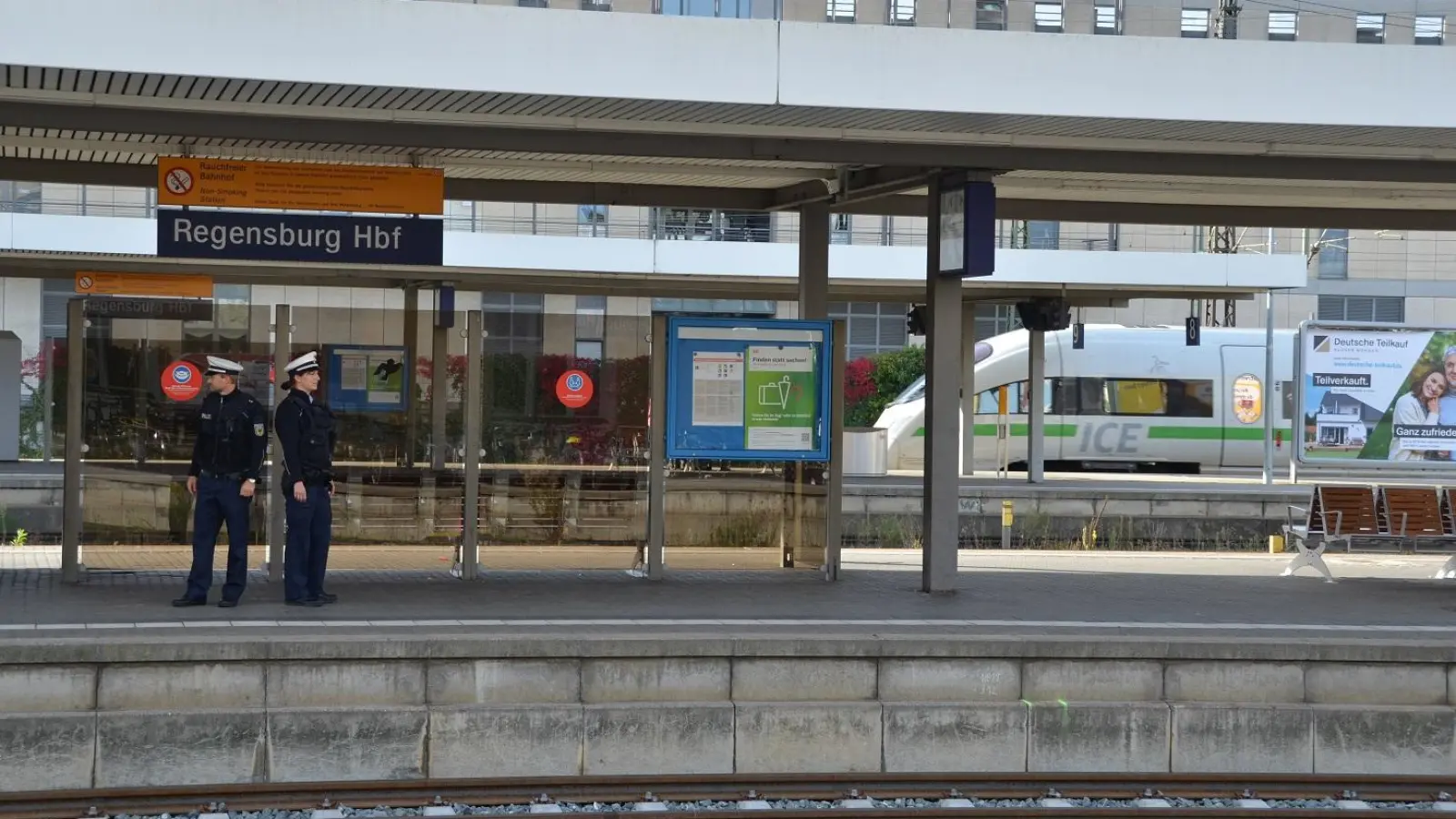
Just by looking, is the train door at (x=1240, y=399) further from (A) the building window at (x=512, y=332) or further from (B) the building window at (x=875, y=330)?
(A) the building window at (x=512, y=332)

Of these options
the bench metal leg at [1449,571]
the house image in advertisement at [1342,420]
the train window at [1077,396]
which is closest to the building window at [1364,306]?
the train window at [1077,396]

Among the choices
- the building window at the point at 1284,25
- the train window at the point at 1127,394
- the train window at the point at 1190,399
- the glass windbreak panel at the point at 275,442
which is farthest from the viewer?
the building window at the point at 1284,25

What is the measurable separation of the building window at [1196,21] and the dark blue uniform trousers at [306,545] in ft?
150

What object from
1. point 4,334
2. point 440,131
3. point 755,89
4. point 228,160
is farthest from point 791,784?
point 4,334

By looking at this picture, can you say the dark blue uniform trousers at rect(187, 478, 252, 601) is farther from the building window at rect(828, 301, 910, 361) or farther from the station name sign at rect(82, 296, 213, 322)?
the building window at rect(828, 301, 910, 361)

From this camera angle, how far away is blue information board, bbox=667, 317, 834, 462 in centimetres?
1290

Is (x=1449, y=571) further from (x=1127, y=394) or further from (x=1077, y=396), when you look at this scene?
(x=1127, y=394)

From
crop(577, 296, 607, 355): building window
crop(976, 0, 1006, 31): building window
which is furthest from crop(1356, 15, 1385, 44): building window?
crop(577, 296, 607, 355): building window

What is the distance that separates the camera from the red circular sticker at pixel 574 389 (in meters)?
12.8

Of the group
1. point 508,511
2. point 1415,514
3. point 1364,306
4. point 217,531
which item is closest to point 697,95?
point 508,511

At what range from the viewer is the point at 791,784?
8.97 metres

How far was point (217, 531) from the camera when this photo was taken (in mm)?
10945

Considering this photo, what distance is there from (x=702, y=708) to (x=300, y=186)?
5604 mm

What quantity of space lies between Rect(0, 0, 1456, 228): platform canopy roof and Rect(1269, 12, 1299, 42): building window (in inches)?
1672
